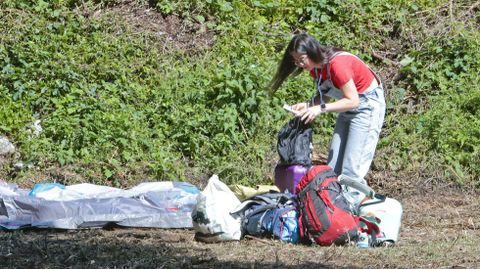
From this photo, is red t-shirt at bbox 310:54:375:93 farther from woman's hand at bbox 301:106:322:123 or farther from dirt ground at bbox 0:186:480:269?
dirt ground at bbox 0:186:480:269

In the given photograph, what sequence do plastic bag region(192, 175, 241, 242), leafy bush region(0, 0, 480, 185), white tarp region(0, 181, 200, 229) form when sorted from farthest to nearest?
leafy bush region(0, 0, 480, 185) < white tarp region(0, 181, 200, 229) < plastic bag region(192, 175, 241, 242)

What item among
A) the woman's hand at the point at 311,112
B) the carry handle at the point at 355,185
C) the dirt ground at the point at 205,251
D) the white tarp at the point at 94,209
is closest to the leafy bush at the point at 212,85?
the white tarp at the point at 94,209

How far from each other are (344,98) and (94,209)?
223 cm

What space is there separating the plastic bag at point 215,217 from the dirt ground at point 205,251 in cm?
7

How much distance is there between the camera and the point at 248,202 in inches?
274

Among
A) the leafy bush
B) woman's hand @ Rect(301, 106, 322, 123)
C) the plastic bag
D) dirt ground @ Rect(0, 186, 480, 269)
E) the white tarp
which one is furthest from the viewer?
the leafy bush

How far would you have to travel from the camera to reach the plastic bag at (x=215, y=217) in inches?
266

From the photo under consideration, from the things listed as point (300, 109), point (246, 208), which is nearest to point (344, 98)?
point (300, 109)

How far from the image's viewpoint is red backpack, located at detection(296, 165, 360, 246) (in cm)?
644

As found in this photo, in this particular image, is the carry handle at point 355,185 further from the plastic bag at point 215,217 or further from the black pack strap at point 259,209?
the plastic bag at point 215,217

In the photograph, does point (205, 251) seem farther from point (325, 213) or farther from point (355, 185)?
point (355, 185)

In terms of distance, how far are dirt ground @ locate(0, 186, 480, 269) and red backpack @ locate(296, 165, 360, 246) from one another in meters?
0.10

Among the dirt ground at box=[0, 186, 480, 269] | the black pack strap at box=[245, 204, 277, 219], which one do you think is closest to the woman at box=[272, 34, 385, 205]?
the black pack strap at box=[245, 204, 277, 219]

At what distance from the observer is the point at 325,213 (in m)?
6.46
